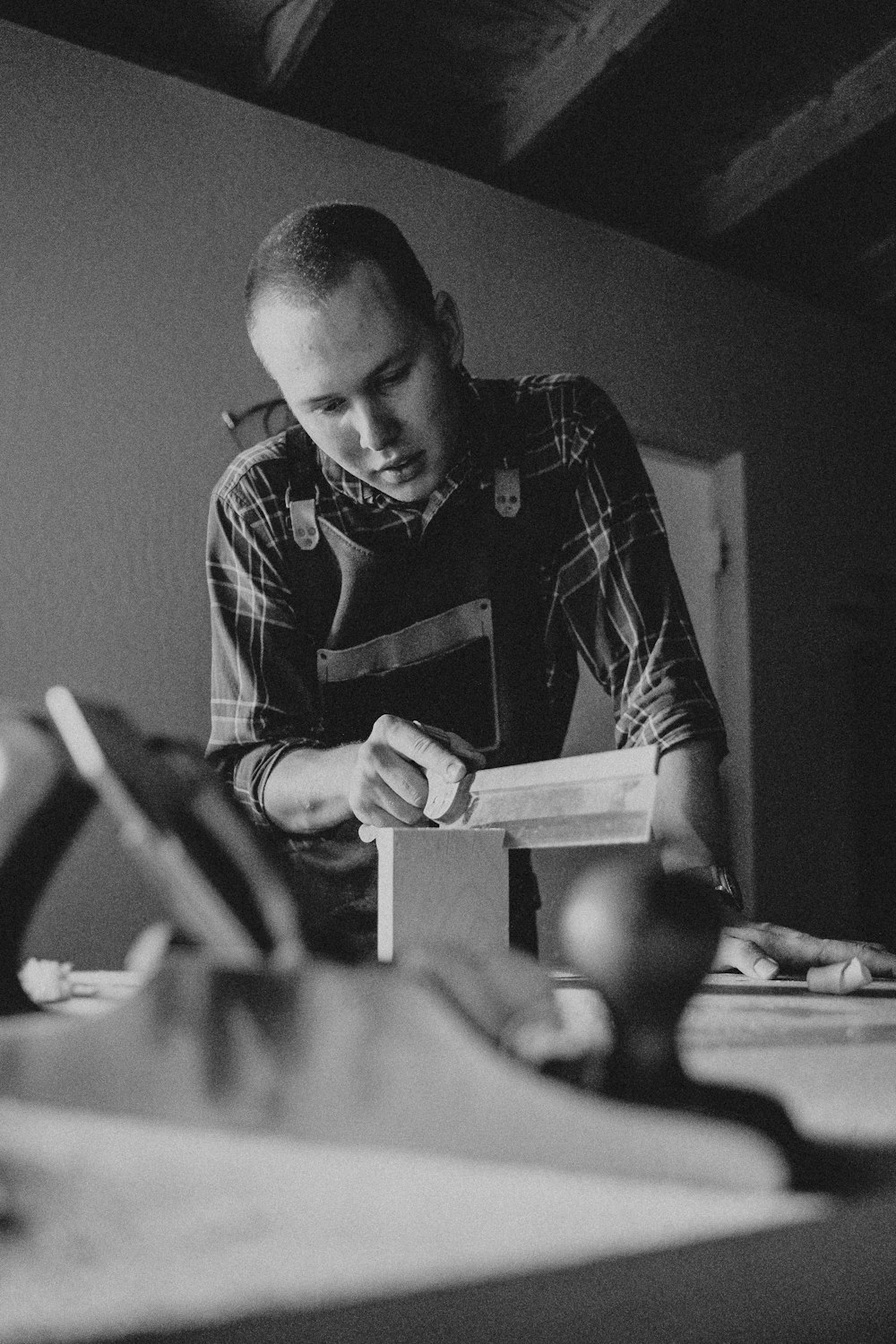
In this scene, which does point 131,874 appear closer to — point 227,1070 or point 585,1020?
point 585,1020

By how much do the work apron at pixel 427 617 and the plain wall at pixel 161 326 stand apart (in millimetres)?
630

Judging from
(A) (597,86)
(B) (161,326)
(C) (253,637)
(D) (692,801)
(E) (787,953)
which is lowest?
(E) (787,953)

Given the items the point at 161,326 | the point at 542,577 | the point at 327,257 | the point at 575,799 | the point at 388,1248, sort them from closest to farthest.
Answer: the point at 388,1248 < the point at 575,799 < the point at 327,257 < the point at 542,577 < the point at 161,326

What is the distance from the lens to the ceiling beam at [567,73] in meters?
2.14

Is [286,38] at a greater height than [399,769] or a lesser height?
greater

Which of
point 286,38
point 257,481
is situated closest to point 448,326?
point 257,481

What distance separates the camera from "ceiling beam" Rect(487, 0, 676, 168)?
214 cm

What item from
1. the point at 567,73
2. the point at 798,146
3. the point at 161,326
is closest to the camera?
the point at 161,326

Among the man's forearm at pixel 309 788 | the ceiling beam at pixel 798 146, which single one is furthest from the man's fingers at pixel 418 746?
the ceiling beam at pixel 798 146

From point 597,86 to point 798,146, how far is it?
0.58 metres

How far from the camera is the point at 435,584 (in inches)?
63.0

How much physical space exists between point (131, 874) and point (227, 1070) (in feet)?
5.54

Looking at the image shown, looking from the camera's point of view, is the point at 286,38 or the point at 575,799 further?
the point at 286,38

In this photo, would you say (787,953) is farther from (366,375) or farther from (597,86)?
(597,86)
